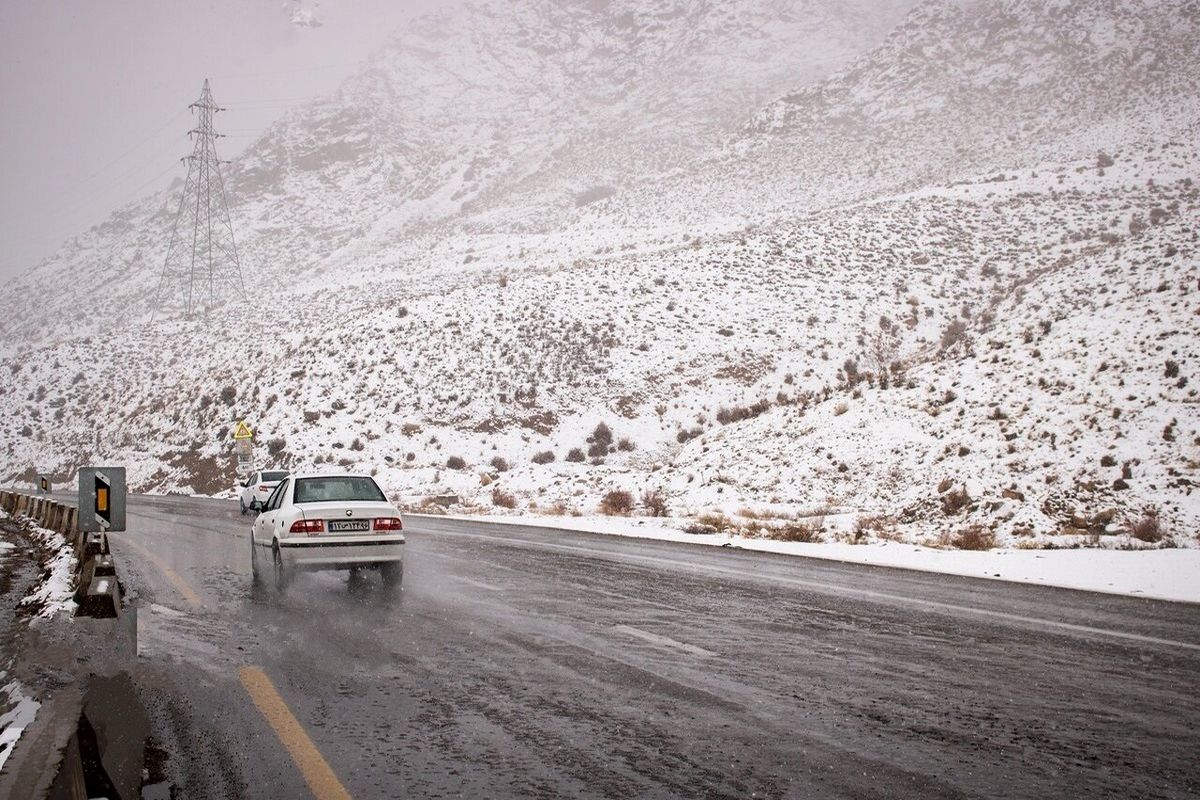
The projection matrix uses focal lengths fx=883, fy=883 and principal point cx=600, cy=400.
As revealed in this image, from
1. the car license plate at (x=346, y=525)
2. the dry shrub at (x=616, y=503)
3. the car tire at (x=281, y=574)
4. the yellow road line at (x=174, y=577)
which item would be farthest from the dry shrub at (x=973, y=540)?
the yellow road line at (x=174, y=577)

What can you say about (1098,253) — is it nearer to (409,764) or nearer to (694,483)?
(694,483)

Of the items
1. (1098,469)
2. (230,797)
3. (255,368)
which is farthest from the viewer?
(255,368)

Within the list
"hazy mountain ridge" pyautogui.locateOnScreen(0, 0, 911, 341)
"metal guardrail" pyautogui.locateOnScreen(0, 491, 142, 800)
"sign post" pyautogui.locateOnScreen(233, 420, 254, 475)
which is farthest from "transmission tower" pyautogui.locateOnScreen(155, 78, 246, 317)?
"metal guardrail" pyautogui.locateOnScreen(0, 491, 142, 800)

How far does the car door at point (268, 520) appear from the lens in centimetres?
1159

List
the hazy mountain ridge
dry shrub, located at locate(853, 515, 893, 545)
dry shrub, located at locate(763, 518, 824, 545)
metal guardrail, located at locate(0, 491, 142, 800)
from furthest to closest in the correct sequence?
the hazy mountain ridge
dry shrub, located at locate(853, 515, 893, 545)
dry shrub, located at locate(763, 518, 824, 545)
metal guardrail, located at locate(0, 491, 142, 800)

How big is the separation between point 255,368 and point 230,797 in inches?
1853

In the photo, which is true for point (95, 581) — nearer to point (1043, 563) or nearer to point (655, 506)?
point (1043, 563)

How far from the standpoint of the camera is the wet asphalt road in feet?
14.0

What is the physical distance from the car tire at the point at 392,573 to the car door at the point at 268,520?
60.7 inches

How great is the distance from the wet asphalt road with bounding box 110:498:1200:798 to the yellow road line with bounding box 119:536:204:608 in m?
0.12

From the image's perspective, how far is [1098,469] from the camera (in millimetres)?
19359

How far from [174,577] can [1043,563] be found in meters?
12.4

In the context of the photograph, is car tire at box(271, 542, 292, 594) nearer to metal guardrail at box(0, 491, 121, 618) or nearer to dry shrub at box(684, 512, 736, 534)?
metal guardrail at box(0, 491, 121, 618)

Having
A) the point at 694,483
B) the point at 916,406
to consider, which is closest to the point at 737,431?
the point at 694,483
